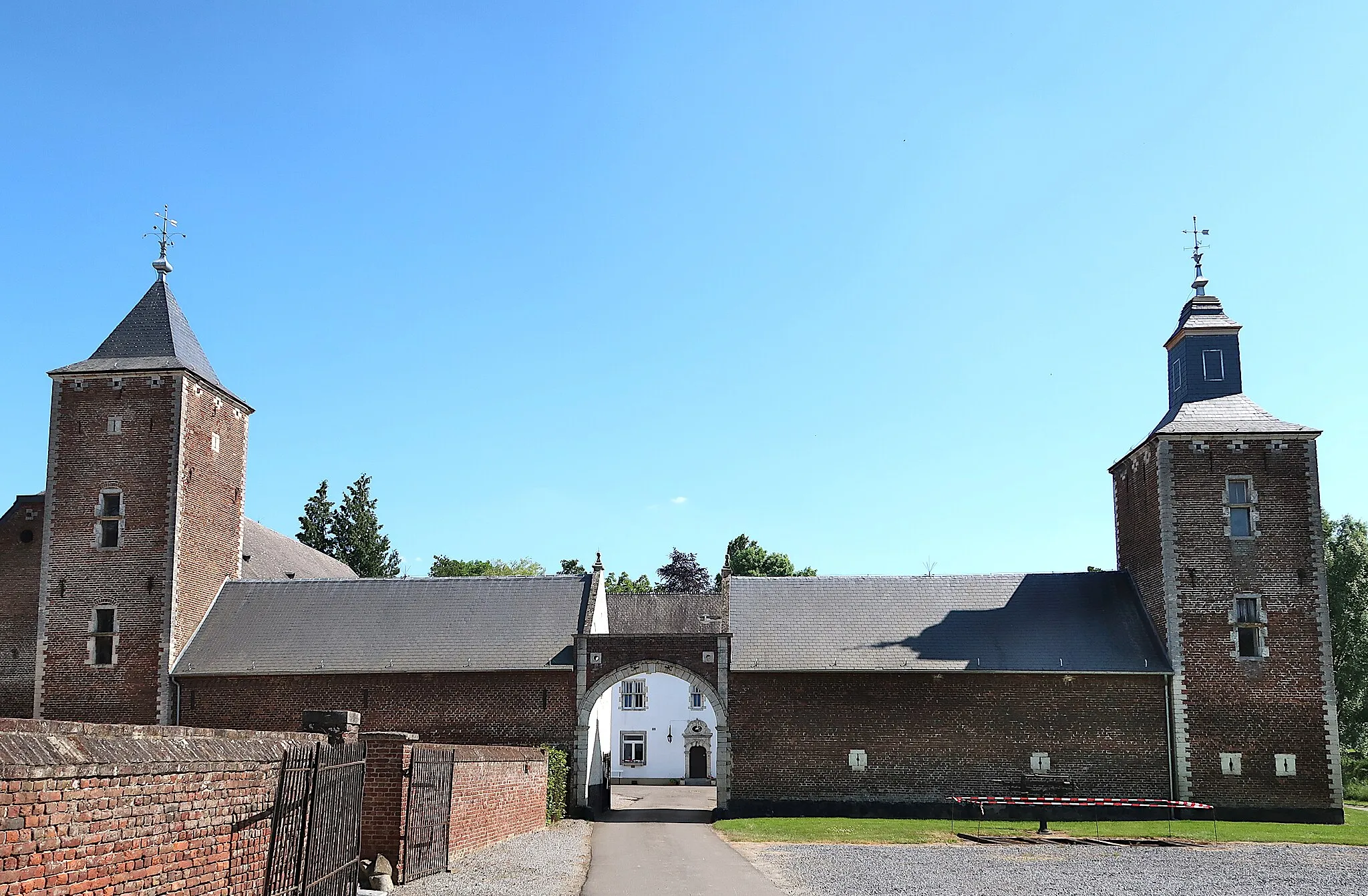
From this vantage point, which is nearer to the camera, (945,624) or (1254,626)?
(1254,626)

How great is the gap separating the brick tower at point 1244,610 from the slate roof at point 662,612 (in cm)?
1761

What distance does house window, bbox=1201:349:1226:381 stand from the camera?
30.7m

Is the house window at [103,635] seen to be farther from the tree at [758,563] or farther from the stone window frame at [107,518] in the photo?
the tree at [758,563]

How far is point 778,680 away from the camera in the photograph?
28.0 m

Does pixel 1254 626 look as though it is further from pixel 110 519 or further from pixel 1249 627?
pixel 110 519

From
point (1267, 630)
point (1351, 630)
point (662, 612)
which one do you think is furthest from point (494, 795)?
point (1351, 630)

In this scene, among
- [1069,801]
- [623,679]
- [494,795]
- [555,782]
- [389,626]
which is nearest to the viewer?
[494,795]

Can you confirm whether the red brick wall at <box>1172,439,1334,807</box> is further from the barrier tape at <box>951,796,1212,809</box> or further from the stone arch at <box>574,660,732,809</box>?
the stone arch at <box>574,660,732,809</box>

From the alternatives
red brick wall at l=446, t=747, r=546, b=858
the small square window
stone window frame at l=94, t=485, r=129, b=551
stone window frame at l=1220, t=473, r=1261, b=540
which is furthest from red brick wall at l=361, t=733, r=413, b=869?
stone window frame at l=1220, t=473, r=1261, b=540

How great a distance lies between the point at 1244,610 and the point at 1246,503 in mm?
2595

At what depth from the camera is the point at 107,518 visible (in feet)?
93.6

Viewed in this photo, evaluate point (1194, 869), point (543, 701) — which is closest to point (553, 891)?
point (1194, 869)

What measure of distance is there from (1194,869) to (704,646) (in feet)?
42.7

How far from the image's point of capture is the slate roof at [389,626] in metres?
28.3
